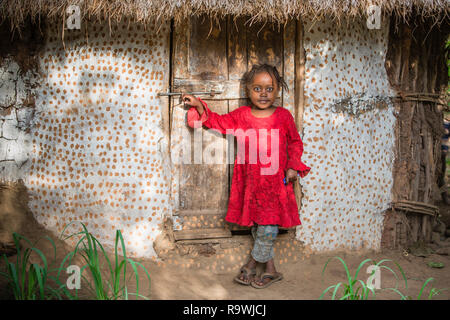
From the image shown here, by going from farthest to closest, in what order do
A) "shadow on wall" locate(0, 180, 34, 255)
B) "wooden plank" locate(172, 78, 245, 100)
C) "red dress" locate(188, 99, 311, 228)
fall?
"shadow on wall" locate(0, 180, 34, 255) → "wooden plank" locate(172, 78, 245, 100) → "red dress" locate(188, 99, 311, 228)

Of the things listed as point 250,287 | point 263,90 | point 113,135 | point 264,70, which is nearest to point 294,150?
point 263,90

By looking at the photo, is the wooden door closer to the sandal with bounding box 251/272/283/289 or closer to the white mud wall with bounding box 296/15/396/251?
the white mud wall with bounding box 296/15/396/251

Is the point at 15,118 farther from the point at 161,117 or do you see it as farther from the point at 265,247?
the point at 265,247

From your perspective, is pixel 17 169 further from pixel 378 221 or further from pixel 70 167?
pixel 378 221

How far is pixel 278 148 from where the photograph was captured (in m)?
3.23

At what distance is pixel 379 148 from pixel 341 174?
0.49m

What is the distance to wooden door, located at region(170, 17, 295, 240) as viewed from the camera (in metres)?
3.41

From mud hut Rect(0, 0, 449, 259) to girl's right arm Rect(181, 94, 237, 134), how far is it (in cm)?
14

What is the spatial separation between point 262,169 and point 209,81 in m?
0.89

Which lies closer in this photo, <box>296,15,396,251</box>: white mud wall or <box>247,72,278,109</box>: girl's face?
<box>247,72,278,109</box>: girl's face

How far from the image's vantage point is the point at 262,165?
3213 mm

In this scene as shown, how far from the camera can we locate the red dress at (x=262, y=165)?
3178 mm

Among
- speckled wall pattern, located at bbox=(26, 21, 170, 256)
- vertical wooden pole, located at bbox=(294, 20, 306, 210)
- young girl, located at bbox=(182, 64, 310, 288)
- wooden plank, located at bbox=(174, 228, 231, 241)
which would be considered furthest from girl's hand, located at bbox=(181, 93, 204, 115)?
wooden plank, located at bbox=(174, 228, 231, 241)

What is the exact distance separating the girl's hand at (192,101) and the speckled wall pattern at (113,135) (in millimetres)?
281
